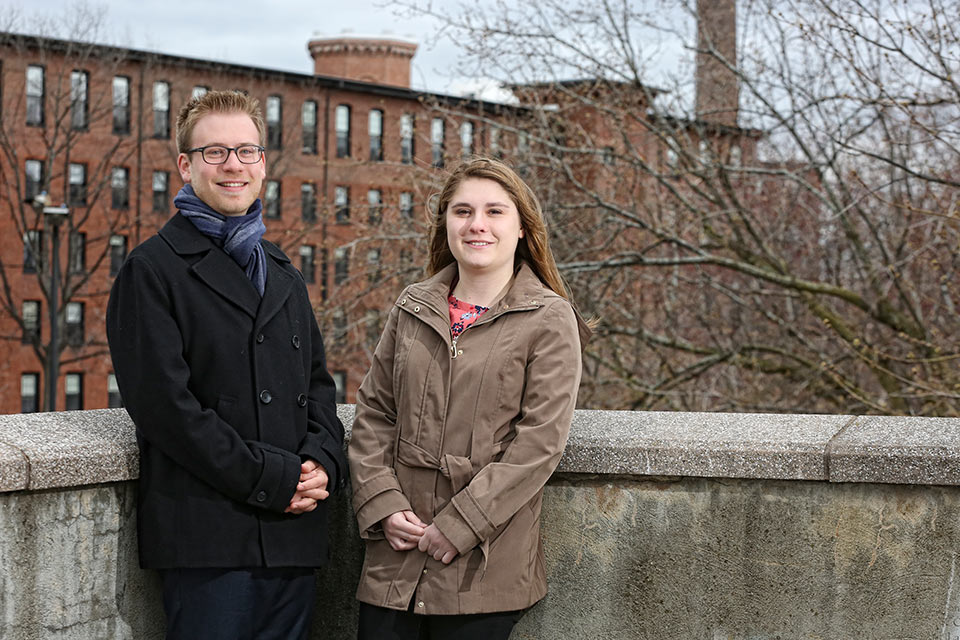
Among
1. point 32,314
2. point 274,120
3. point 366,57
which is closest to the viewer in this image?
point 32,314

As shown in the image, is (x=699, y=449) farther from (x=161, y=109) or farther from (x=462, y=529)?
(x=161, y=109)

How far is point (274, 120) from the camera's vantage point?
4178 cm

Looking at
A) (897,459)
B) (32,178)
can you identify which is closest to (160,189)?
(32,178)

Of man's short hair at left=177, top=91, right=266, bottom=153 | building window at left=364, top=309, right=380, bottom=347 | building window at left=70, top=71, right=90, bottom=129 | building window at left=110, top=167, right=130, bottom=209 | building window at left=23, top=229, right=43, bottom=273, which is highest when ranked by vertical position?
building window at left=70, top=71, right=90, bottom=129

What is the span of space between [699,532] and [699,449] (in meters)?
0.27

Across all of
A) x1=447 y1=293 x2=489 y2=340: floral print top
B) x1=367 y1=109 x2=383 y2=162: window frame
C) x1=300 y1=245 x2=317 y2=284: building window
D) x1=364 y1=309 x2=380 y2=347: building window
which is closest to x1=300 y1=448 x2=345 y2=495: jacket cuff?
x1=447 y1=293 x2=489 y2=340: floral print top

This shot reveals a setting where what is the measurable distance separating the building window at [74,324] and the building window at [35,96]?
628cm

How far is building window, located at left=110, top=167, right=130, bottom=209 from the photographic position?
35875 mm

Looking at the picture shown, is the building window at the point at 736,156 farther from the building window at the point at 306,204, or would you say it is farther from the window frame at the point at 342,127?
the window frame at the point at 342,127

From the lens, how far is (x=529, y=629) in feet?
11.4

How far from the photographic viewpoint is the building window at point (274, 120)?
40.5 metres

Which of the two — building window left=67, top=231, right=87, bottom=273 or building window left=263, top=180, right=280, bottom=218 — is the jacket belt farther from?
building window left=263, top=180, right=280, bottom=218

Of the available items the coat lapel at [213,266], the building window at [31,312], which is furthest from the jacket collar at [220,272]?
the building window at [31,312]

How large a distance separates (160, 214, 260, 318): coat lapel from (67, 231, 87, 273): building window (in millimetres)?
30064
